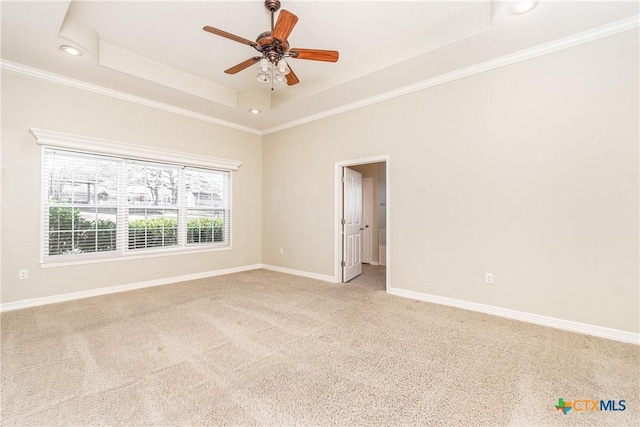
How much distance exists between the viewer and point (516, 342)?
2.48 m

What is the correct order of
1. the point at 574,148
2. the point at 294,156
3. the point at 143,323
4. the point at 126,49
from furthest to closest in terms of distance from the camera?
the point at 294,156
the point at 126,49
the point at 143,323
the point at 574,148

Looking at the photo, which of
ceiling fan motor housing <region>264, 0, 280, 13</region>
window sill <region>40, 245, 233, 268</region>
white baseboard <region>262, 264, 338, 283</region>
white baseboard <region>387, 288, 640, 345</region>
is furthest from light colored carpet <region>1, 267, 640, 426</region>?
ceiling fan motor housing <region>264, 0, 280, 13</region>

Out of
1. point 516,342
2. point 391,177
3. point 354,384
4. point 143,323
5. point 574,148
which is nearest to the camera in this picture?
point 354,384

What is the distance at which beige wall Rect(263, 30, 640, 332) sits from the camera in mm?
2541

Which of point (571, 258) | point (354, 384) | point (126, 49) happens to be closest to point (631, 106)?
point (571, 258)

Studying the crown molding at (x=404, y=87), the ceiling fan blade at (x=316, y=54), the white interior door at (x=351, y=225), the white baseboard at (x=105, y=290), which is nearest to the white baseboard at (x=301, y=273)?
the white interior door at (x=351, y=225)

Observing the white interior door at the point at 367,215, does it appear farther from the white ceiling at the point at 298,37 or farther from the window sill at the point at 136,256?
the window sill at the point at 136,256

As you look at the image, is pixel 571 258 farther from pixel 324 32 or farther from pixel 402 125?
pixel 324 32

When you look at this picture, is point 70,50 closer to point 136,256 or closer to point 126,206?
point 126,206

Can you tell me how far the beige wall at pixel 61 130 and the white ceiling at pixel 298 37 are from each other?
0.31 m

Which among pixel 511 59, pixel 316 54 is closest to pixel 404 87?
pixel 511 59

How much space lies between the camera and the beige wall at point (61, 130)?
327 cm

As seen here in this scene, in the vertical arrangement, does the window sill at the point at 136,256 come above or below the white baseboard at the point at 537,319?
above

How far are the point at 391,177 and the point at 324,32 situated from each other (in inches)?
79.3
